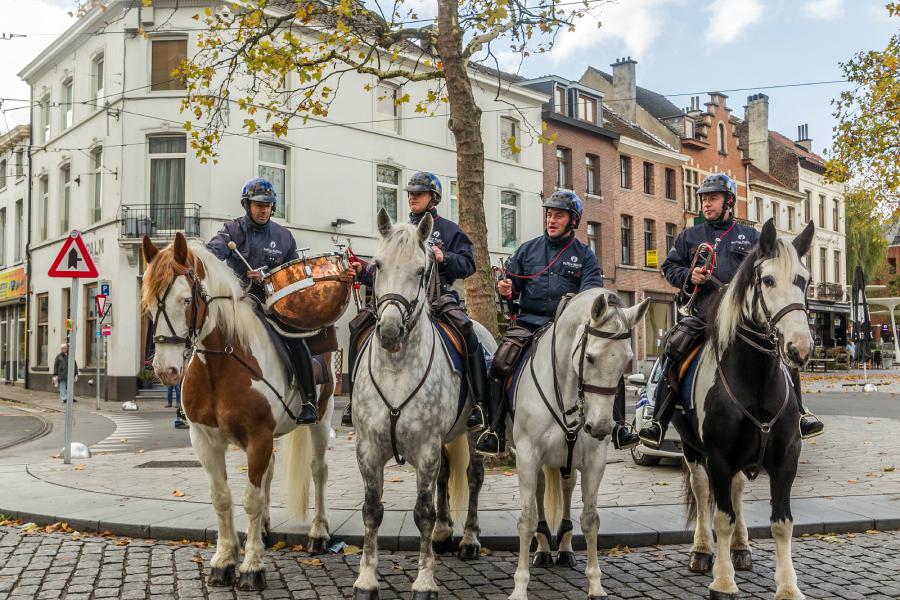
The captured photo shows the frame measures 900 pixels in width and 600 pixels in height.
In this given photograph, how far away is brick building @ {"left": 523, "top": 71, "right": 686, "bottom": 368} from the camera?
1403 inches

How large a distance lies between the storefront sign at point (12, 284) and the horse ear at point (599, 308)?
107 feet

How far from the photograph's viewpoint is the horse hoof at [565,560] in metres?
6.02

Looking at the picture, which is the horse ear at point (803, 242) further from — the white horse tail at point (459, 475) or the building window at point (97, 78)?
the building window at point (97, 78)

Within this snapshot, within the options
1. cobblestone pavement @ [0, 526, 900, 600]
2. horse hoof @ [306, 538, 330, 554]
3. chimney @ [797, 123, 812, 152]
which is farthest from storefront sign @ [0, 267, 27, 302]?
chimney @ [797, 123, 812, 152]

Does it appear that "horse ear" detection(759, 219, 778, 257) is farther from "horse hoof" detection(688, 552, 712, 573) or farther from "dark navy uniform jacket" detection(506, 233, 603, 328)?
"horse hoof" detection(688, 552, 712, 573)

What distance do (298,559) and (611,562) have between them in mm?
2393

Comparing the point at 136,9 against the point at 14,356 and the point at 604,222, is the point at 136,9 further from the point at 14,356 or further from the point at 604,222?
the point at 604,222

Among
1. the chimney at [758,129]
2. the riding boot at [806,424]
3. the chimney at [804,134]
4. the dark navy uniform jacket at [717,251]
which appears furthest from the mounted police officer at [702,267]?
the chimney at [804,134]

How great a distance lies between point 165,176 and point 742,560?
2243cm

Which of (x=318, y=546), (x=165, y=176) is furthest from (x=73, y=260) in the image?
(x=165, y=176)

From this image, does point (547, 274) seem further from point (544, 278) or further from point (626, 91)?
point (626, 91)

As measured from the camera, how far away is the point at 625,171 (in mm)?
38719

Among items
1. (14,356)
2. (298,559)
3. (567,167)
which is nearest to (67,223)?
(14,356)

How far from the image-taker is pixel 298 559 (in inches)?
247
